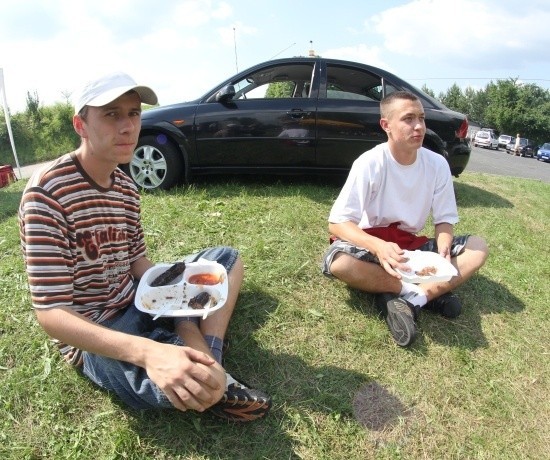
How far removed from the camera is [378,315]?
8.65 feet

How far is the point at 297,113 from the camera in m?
4.75

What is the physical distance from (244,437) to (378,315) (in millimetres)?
1194

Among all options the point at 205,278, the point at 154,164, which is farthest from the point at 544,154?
the point at 205,278

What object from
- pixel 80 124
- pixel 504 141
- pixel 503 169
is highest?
pixel 80 124

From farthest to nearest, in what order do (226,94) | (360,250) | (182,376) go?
(226,94), (360,250), (182,376)

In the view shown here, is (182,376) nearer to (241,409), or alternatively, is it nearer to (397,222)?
(241,409)

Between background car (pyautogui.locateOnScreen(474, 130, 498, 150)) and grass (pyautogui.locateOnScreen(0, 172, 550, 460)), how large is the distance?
4083cm

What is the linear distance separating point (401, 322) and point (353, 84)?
3421 mm

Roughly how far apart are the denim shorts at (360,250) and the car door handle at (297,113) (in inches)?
94.8

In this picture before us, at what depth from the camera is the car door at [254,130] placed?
4730mm

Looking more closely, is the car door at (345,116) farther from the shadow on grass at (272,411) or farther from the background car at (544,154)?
the background car at (544,154)

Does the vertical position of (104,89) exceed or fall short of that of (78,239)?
it exceeds it

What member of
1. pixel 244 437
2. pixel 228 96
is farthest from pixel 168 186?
pixel 244 437

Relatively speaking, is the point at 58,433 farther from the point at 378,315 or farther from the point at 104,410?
the point at 378,315
